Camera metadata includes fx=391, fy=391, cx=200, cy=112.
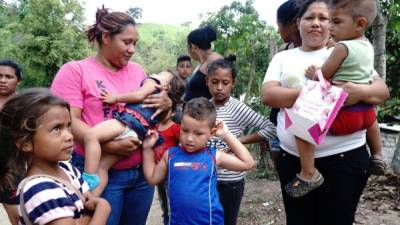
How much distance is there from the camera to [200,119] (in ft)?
7.02

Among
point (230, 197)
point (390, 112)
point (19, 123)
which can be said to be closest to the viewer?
point (19, 123)

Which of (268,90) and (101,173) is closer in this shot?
(268,90)

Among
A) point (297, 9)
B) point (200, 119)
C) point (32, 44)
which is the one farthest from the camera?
point (32, 44)

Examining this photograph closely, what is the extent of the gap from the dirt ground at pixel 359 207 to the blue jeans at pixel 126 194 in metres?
2.20

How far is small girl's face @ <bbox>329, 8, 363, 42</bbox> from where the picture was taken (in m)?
1.98

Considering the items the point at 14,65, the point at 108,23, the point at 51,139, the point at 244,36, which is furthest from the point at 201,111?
the point at 244,36

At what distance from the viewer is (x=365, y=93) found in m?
1.89

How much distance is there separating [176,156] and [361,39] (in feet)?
3.79

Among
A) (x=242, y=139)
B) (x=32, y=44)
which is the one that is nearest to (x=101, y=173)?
(x=242, y=139)

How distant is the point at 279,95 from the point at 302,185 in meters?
0.47

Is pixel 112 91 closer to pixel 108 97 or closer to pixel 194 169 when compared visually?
pixel 108 97

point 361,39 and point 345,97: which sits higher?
point 361,39

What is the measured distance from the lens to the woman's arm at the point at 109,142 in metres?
2.15

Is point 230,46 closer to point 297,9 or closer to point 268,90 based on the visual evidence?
point 297,9
